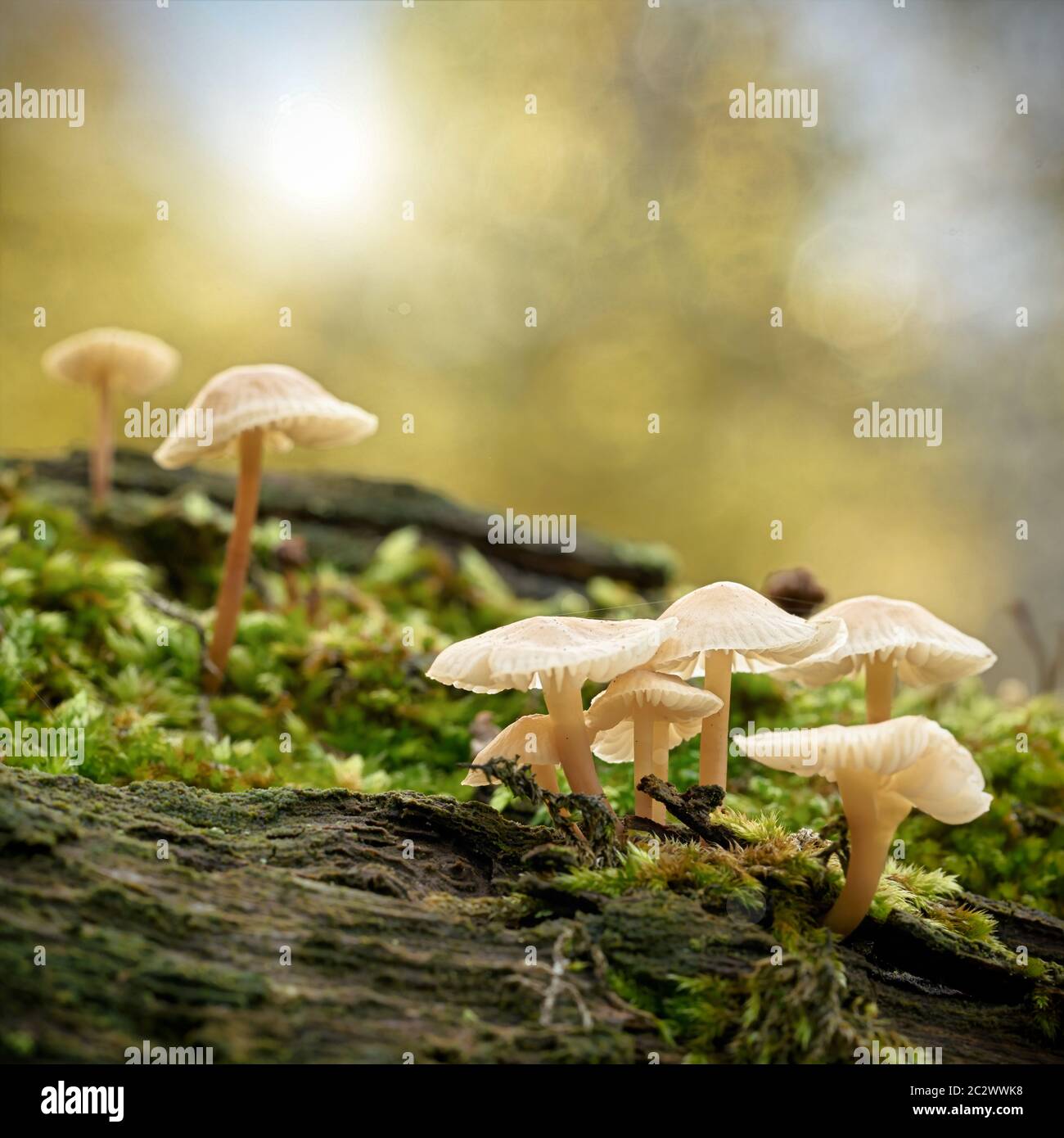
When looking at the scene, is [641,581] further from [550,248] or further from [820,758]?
[550,248]

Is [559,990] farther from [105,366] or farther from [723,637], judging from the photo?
[105,366]

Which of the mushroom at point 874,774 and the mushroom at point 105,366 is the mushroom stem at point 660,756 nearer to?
the mushroom at point 874,774

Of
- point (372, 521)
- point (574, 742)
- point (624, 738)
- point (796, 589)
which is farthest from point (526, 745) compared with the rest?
point (372, 521)

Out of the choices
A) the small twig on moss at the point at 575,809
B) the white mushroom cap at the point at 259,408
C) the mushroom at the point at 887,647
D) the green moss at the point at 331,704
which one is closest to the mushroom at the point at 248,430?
the white mushroom cap at the point at 259,408

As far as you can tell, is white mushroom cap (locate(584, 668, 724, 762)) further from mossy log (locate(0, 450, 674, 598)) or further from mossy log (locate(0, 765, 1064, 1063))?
mossy log (locate(0, 450, 674, 598))

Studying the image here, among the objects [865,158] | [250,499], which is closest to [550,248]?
[865,158]
